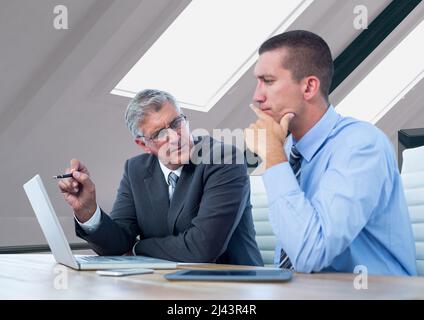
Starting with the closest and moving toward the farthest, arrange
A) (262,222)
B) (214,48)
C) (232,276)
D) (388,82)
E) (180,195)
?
(232,276)
(180,195)
(262,222)
(214,48)
(388,82)

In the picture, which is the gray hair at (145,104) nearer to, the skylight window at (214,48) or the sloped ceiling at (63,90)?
the sloped ceiling at (63,90)

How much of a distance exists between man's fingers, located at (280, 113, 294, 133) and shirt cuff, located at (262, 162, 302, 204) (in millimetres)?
150

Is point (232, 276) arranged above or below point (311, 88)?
below

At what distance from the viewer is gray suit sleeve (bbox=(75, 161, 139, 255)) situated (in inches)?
78.6

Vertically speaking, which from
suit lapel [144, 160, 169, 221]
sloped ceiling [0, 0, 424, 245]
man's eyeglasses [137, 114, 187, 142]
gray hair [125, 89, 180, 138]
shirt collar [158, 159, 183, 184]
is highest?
sloped ceiling [0, 0, 424, 245]

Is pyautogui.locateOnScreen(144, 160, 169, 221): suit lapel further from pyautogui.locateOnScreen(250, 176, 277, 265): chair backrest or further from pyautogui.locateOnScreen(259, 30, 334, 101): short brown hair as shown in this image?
pyautogui.locateOnScreen(259, 30, 334, 101): short brown hair

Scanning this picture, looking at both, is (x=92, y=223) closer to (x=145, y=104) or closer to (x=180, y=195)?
(x=180, y=195)

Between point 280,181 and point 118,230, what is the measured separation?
79 centimetres

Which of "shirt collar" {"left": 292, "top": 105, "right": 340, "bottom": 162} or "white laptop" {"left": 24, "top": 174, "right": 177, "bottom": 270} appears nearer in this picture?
"white laptop" {"left": 24, "top": 174, "right": 177, "bottom": 270}

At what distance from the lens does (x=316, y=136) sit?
1.64 meters

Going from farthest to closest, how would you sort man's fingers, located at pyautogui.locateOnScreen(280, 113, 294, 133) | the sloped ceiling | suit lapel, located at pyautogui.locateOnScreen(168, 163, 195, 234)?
the sloped ceiling → suit lapel, located at pyautogui.locateOnScreen(168, 163, 195, 234) → man's fingers, located at pyautogui.locateOnScreen(280, 113, 294, 133)

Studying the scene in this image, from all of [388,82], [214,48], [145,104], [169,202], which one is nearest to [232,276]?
[169,202]

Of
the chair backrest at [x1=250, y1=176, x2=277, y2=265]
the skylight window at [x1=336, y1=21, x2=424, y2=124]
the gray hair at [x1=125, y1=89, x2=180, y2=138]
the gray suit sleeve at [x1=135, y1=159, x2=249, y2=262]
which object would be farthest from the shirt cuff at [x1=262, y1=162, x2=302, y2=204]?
the skylight window at [x1=336, y1=21, x2=424, y2=124]
